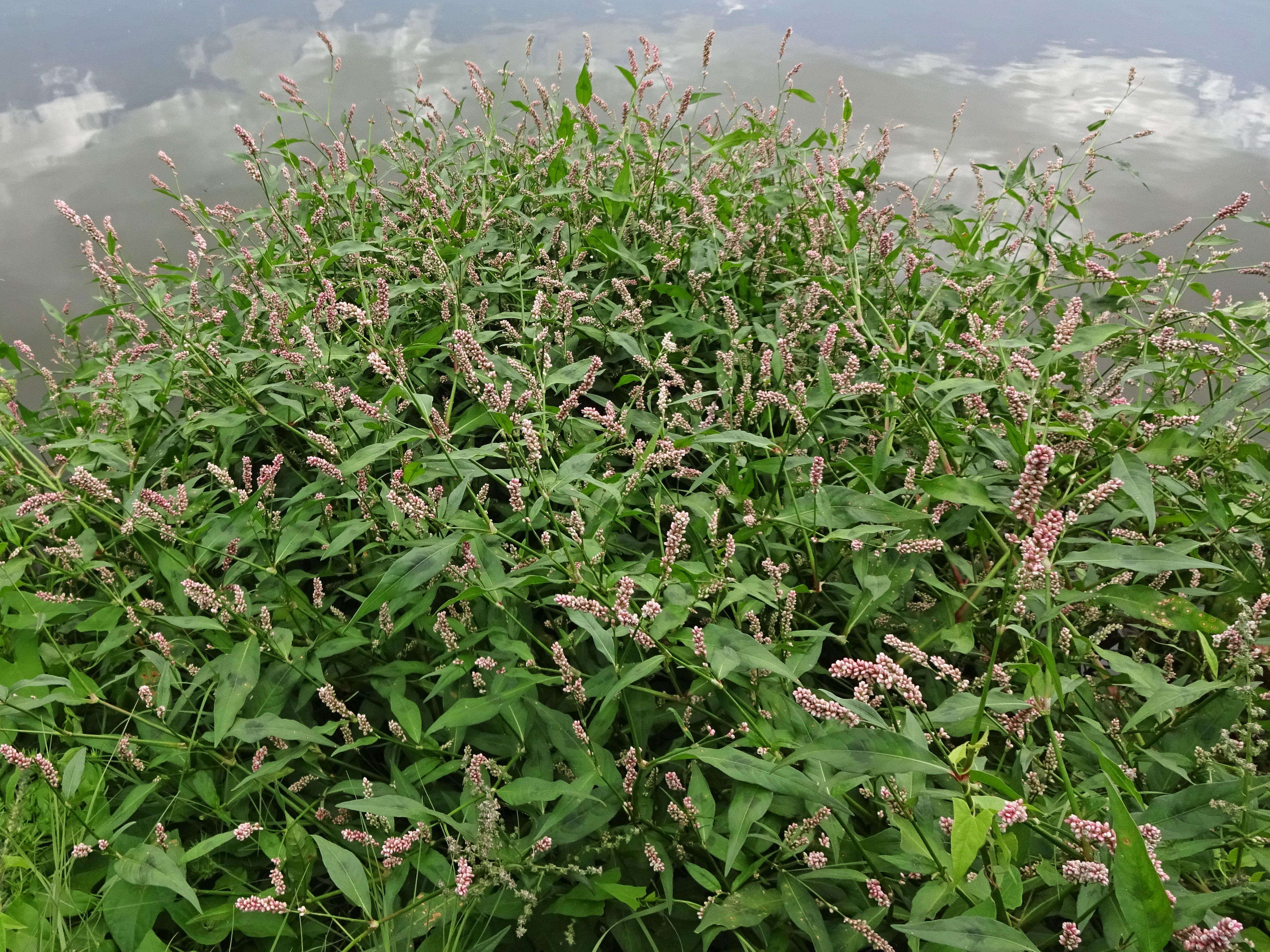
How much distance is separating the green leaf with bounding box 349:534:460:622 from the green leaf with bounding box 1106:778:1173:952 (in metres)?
1.08

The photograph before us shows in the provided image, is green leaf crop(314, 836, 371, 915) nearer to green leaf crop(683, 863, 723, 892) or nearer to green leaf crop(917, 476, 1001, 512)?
green leaf crop(683, 863, 723, 892)

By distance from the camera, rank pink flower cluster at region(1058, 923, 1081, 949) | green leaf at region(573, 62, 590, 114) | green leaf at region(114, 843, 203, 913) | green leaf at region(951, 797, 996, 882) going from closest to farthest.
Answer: green leaf at region(951, 797, 996, 882)
pink flower cluster at region(1058, 923, 1081, 949)
green leaf at region(114, 843, 203, 913)
green leaf at region(573, 62, 590, 114)

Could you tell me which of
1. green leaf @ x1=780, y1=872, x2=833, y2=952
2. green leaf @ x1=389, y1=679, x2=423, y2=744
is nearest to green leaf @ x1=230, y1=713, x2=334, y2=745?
green leaf @ x1=389, y1=679, x2=423, y2=744

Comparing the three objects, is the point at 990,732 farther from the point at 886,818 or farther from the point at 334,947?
the point at 334,947

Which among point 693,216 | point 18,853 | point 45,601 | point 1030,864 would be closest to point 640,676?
point 1030,864

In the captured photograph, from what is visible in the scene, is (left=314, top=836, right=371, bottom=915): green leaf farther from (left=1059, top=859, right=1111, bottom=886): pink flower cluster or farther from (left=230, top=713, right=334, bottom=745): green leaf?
(left=1059, top=859, right=1111, bottom=886): pink flower cluster

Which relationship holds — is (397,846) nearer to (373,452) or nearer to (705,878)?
(705,878)

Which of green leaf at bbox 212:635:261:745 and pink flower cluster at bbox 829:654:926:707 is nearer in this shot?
pink flower cluster at bbox 829:654:926:707

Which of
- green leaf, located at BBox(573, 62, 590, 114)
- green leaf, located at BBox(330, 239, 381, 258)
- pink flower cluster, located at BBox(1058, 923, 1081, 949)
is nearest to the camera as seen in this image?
pink flower cluster, located at BBox(1058, 923, 1081, 949)

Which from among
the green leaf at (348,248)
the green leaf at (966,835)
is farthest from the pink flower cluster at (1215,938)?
the green leaf at (348,248)

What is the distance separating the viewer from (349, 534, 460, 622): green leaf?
1.31 m

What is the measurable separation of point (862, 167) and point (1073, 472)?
1.81 meters

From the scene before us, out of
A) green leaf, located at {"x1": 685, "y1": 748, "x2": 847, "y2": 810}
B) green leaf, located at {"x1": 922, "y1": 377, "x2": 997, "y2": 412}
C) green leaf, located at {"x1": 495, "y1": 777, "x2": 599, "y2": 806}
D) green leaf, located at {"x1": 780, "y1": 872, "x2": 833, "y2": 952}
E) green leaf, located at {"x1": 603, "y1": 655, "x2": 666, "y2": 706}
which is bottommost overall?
green leaf, located at {"x1": 780, "y1": 872, "x2": 833, "y2": 952}

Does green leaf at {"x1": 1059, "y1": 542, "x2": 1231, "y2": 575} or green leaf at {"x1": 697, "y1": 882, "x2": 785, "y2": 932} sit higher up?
green leaf at {"x1": 1059, "y1": 542, "x2": 1231, "y2": 575}
